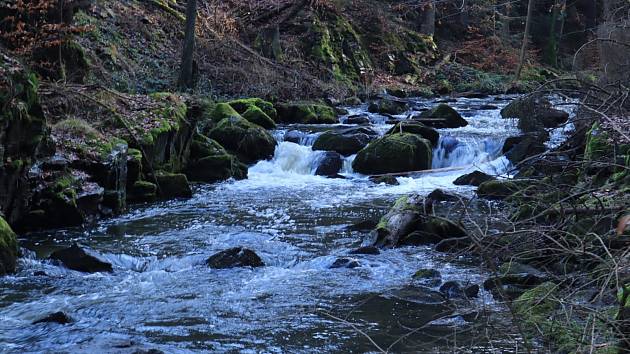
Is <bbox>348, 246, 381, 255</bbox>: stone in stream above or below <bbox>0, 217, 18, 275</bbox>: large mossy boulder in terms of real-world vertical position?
below

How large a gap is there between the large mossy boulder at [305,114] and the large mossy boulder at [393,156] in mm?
4602

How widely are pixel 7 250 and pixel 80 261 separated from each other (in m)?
0.87

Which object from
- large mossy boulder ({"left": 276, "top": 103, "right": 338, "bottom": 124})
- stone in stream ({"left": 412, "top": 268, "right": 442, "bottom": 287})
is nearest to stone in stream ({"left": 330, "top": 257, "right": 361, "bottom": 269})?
stone in stream ({"left": 412, "top": 268, "right": 442, "bottom": 287})

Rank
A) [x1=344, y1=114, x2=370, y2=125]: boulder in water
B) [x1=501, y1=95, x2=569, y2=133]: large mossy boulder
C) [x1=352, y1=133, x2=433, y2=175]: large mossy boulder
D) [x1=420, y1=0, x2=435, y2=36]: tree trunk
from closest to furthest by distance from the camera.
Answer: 1. [x1=501, y1=95, x2=569, y2=133]: large mossy boulder
2. [x1=352, y1=133, x2=433, y2=175]: large mossy boulder
3. [x1=344, y1=114, x2=370, y2=125]: boulder in water
4. [x1=420, y1=0, x2=435, y2=36]: tree trunk

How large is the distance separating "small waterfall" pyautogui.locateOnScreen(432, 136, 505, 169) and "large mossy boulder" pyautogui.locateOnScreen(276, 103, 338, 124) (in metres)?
4.49

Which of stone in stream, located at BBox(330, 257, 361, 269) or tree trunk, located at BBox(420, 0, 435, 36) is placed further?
tree trunk, located at BBox(420, 0, 435, 36)

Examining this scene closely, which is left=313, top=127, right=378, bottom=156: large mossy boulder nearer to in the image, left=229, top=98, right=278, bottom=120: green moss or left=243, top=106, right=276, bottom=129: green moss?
left=243, top=106, right=276, bottom=129: green moss

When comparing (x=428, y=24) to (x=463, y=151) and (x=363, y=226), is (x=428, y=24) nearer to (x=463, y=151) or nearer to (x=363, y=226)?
(x=463, y=151)

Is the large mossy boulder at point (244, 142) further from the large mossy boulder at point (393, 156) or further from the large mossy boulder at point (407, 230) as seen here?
the large mossy boulder at point (407, 230)

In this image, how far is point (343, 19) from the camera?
31.2 m

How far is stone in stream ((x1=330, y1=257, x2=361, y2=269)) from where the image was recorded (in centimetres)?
920

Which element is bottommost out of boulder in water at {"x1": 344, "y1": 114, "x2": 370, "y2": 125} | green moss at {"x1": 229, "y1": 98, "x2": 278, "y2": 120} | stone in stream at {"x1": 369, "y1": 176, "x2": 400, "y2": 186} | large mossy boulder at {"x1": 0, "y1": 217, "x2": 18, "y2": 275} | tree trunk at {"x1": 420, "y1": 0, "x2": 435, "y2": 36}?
stone in stream at {"x1": 369, "y1": 176, "x2": 400, "y2": 186}

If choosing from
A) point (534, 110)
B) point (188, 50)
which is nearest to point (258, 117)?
point (188, 50)

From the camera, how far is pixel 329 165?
16641mm
